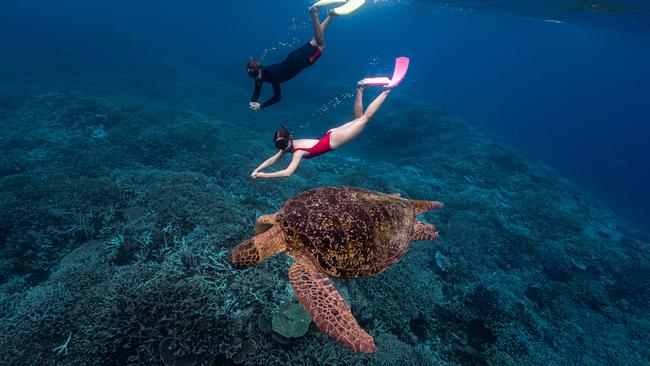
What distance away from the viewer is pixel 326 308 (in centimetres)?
325

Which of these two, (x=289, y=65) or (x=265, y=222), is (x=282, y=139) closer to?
(x=265, y=222)

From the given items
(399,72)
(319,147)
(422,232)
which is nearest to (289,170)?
(319,147)

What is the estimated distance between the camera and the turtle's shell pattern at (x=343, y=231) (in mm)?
A: 3594

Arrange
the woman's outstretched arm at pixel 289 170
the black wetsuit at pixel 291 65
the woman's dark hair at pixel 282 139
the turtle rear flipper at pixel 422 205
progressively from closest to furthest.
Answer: the turtle rear flipper at pixel 422 205 < the woman's outstretched arm at pixel 289 170 < the woman's dark hair at pixel 282 139 < the black wetsuit at pixel 291 65

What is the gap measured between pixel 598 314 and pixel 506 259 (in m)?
2.83

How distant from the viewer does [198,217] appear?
6.10m

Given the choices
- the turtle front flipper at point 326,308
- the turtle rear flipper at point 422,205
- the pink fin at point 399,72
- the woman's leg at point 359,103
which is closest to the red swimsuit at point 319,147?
the woman's leg at point 359,103

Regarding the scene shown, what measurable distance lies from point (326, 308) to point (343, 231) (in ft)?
3.04

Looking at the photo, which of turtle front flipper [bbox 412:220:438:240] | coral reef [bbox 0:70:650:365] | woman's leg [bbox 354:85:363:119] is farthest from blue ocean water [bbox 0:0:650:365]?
woman's leg [bbox 354:85:363:119]

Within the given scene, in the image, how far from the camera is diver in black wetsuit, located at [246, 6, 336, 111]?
7262mm

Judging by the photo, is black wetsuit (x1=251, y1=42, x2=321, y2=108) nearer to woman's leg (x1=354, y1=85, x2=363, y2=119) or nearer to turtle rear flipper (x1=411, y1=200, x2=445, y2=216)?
woman's leg (x1=354, y1=85, x2=363, y2=119)

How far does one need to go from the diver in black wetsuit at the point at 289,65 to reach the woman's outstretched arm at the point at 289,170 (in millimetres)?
2095

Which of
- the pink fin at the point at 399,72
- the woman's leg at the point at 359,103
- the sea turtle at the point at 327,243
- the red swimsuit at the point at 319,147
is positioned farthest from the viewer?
the woman's leg at the point at 359,103

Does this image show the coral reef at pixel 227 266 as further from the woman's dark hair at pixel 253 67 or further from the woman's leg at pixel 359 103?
the woman's leg at pixel 359 103
